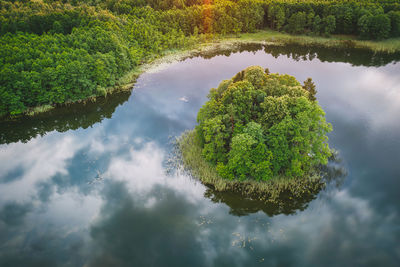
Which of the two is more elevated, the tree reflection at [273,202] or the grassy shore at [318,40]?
the grassy shore at [318,40]

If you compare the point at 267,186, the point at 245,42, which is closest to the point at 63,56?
the point at 267,186

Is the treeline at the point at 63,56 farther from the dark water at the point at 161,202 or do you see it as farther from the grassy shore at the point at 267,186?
the grassy shore at the point at 267,186

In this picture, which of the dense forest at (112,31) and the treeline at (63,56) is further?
the dense forest at (112,31)

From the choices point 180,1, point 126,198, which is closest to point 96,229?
point 126,198

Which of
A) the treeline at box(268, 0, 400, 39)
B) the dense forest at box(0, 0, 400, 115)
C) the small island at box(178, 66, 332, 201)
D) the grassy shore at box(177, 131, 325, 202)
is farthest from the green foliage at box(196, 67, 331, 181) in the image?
the treeline at box(268, 0, 400, 39)

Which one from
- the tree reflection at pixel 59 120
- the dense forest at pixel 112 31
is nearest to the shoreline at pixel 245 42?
the dense forest at pixel 112 31

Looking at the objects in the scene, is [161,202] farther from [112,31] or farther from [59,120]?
[112,31]
